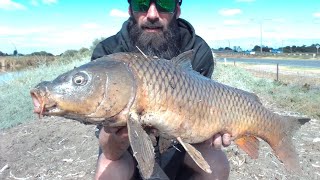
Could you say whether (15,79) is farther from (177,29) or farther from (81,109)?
(81,109)

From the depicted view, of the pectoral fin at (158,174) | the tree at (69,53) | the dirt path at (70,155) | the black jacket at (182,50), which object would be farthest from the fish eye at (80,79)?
the tree at (69,53)

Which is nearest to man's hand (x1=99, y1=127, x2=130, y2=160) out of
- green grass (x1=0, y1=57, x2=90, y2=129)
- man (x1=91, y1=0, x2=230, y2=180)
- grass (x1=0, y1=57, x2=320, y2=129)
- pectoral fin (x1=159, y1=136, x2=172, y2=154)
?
man (x1=91, y1=0, x2=230, y2=180)

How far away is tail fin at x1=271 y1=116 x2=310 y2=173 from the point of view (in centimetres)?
346

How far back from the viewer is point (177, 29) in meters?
3.87

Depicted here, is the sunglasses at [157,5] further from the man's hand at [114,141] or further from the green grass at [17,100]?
the green grass at [17,100]

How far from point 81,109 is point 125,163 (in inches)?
45.5

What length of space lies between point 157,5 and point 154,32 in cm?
22

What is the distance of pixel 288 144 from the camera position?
3525 mm

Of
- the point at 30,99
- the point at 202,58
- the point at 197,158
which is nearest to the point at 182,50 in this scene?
the point at 202,58

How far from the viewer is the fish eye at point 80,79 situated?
7.83ft

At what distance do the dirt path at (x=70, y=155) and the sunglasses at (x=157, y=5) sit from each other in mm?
2170

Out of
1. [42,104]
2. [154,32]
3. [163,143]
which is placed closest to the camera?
[42,104]

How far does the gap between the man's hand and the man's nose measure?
1045 millimetres

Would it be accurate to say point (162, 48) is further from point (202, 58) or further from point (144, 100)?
point (144, 100)
